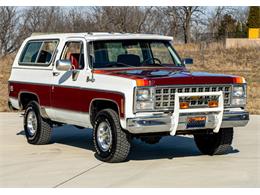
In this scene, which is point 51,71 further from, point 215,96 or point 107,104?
point 215,96

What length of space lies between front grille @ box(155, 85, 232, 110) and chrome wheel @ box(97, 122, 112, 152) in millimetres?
973

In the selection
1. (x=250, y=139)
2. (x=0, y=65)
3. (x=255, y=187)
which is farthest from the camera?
(x=0, y=65)

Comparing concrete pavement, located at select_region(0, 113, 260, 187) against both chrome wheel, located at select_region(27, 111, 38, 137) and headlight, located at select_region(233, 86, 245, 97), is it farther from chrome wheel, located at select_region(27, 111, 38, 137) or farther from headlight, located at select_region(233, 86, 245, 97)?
headlight, located at select_region(233, 86, 245, 97)

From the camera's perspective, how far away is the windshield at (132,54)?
431 inches

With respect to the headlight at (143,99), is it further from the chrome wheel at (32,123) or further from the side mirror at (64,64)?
the chrome wheel at (32,123)

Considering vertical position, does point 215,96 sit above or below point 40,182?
above

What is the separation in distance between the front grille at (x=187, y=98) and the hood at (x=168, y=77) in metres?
0.08

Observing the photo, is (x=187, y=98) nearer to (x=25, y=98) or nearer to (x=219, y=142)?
(x=219, y=142)

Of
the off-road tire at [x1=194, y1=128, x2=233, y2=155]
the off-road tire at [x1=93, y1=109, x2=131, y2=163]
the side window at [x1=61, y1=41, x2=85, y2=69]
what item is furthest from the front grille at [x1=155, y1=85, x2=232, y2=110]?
the side window at [x1=61, y1=41, x2=85, y2=69]

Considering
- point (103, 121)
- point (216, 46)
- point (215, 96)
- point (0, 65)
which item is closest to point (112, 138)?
point (103, 121)

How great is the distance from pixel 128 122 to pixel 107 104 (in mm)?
950

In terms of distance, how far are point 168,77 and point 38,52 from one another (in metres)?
3.61

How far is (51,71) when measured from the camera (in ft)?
38.5

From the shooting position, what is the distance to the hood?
956cm
